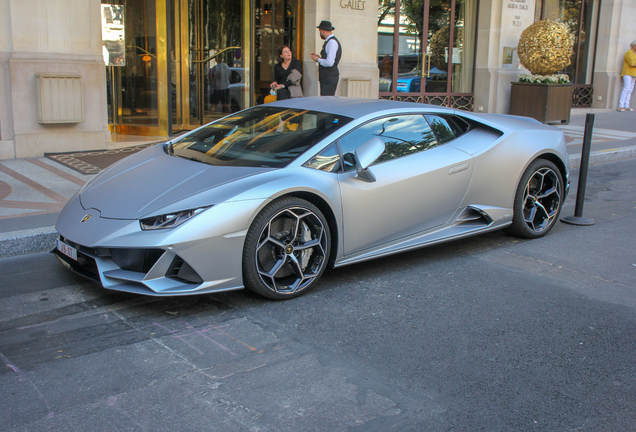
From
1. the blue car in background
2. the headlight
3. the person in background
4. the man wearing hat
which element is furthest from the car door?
the blue car in background

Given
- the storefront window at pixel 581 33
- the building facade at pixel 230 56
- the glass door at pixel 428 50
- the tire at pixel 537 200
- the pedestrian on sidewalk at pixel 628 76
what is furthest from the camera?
the storefront window at pixel 581 33

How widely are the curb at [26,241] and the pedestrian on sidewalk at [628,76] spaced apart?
17786 millimetres

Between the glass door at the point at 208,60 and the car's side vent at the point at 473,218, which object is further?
the glass door at the point at 208,60

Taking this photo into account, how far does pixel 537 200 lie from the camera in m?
5.95

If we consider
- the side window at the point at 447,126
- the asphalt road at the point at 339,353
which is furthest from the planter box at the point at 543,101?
the asphalt road at the point at 339,353

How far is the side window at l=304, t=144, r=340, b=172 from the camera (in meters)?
4.43

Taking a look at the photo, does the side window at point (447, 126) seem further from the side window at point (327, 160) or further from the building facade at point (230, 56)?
the building facade at point (230, 56)

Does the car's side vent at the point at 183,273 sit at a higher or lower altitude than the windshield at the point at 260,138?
lower

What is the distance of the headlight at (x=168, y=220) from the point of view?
3.82 m

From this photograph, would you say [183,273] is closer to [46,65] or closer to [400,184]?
[400,184]

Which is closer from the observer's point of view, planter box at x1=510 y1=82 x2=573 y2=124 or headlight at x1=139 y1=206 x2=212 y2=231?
headlight at x1=139 y1=206 x2=212 y2=231

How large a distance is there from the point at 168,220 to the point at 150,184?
21.1 inches

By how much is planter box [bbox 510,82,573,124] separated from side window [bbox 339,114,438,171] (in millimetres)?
10320

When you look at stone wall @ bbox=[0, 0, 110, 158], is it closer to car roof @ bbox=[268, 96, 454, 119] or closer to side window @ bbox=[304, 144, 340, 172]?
car roof @ bbox=[268, 96, 454, 119]
